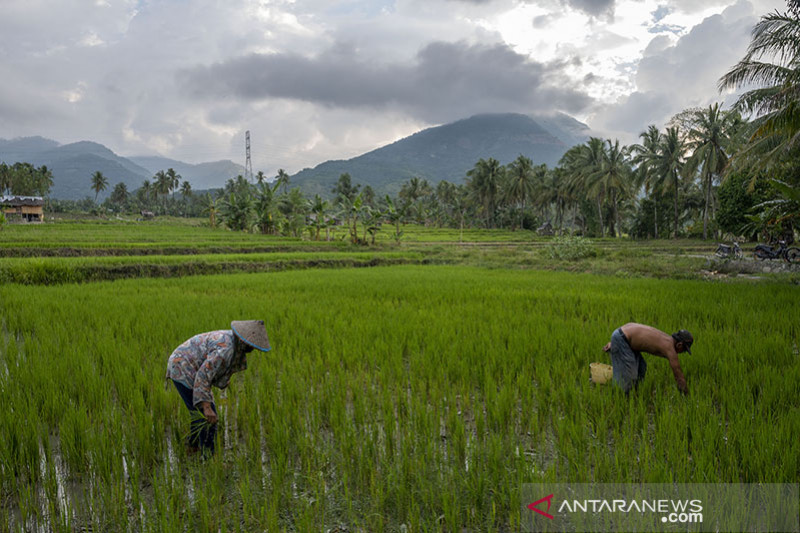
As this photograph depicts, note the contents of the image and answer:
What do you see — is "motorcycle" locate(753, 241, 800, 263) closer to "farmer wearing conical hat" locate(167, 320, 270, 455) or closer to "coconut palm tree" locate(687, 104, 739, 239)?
"coconut palm tree" locate(687, 104, 739, 239)

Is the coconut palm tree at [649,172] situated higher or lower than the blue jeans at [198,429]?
higher

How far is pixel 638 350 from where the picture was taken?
129 inches

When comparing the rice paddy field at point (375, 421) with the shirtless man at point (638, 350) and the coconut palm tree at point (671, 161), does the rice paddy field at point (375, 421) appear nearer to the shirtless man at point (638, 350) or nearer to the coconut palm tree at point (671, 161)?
the shirtless man at point (638, 350)

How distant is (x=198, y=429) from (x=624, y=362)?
3.20 meters

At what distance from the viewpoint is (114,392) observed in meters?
3.59

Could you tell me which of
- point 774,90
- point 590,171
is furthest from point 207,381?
point 590,171

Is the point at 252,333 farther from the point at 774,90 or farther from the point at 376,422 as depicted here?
the point at 774,90

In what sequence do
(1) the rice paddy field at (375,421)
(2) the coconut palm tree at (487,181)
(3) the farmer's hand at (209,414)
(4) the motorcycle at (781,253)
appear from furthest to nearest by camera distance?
(2) the coconut palm tree at (487,181) → (4) the motorcycle at (781,253) → (3) the farmer's hand at (209,414) → (1) the rice paddy field at (375,421)

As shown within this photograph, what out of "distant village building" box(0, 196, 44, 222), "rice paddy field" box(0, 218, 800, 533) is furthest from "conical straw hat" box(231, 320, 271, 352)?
"distant village building" box(0, 196, 44, 222)

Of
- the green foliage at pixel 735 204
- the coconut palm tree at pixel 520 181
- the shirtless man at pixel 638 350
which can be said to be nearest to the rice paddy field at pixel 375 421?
the shirtless man at pixel 638 350

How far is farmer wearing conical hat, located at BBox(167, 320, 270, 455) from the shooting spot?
7.91 ft

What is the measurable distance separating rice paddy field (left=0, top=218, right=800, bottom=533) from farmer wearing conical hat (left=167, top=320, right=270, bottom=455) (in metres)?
0.19

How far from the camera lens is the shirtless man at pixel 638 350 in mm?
3025

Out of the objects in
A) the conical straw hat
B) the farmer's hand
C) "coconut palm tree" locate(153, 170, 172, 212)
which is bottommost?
the farmer's hand
